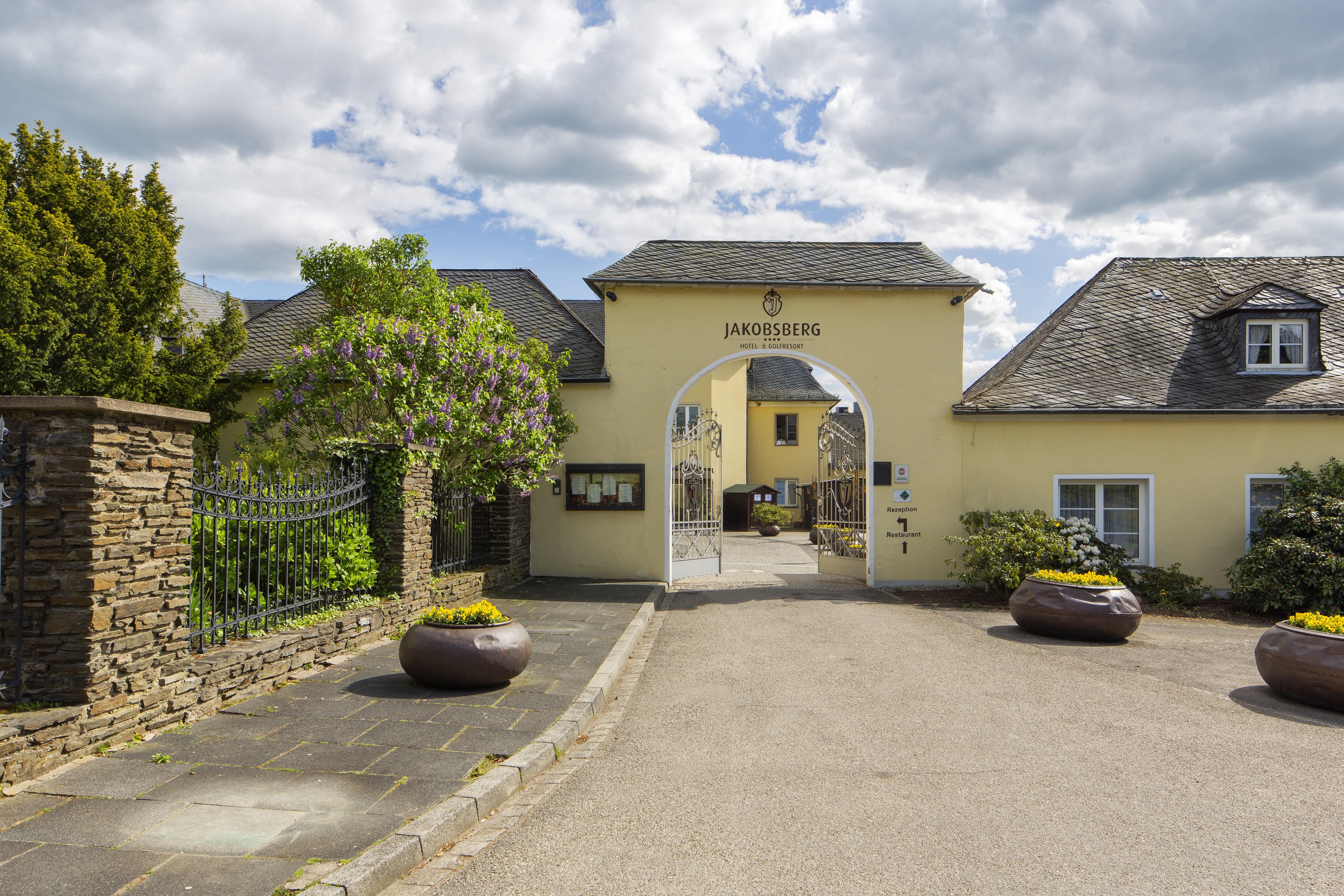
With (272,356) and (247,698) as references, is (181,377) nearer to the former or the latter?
(272,356)

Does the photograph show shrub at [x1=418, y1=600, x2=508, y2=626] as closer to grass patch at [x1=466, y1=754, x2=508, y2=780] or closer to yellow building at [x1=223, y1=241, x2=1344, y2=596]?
grass patch at [x1=466, y1=754, x2=508, y2=780]

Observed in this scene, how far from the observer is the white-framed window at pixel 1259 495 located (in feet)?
47.5

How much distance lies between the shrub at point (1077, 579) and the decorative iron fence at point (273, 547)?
8312 mm

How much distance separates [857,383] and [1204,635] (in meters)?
6.80

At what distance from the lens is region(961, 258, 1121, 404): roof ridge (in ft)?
52.4

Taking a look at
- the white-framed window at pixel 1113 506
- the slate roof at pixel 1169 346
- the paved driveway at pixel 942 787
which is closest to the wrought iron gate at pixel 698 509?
the slate roof at pixel 1169 346

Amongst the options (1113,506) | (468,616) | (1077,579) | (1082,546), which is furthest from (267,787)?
(1113,506)

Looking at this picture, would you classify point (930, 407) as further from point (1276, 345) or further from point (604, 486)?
point (1276, 345)

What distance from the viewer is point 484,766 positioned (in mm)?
5055

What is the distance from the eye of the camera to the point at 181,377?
14.5 metres

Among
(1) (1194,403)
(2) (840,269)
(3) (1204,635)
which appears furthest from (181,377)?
(1) (1194,403)

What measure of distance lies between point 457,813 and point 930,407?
12.7m

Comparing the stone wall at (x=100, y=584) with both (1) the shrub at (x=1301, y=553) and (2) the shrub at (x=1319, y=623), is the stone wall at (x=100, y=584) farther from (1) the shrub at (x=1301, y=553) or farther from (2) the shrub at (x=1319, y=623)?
(1) the shrub at (x=1301, y=553)

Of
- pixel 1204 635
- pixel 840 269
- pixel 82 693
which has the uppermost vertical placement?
pixel 840 269
